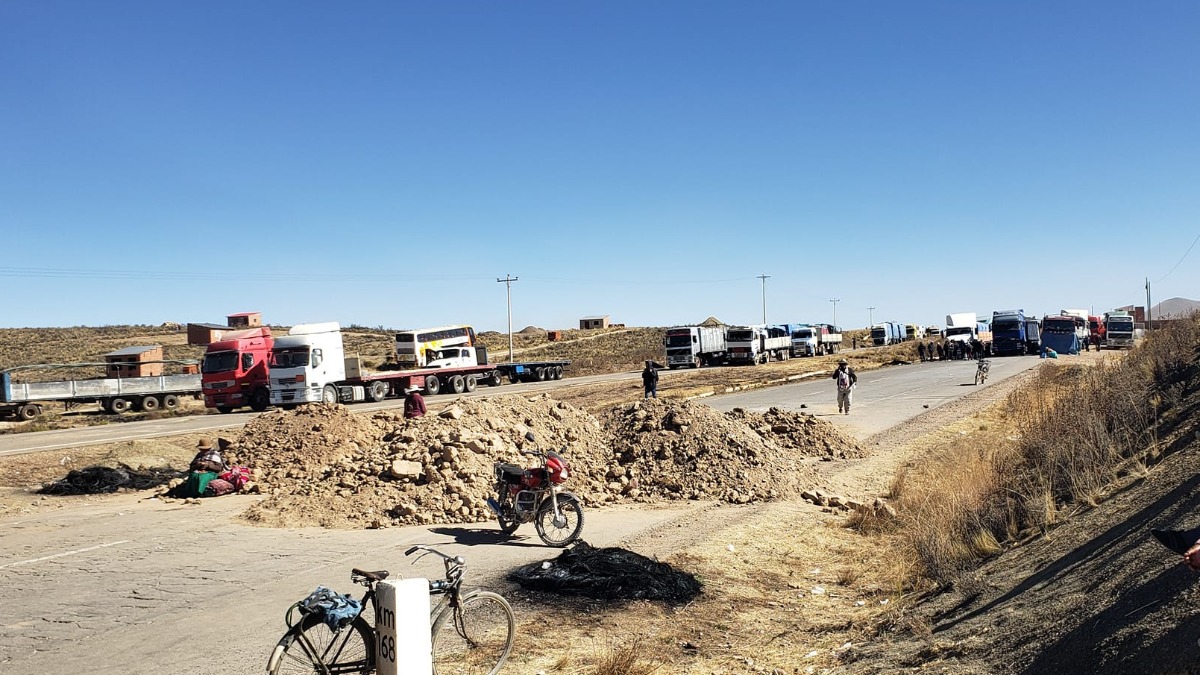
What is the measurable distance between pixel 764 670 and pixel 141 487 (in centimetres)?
1463

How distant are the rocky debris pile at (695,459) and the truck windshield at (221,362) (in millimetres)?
23221

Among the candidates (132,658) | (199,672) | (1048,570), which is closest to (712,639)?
(1048,570)

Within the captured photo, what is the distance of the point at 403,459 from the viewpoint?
1370cm

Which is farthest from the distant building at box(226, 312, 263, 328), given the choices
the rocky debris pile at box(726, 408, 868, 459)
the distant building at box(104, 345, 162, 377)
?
the rocky debris pile at box(726, 408, 868, 459)

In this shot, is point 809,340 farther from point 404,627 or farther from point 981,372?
point 404,627

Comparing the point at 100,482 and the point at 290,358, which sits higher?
the point at 290,358

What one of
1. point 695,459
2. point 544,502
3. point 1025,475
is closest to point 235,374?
point 695,459

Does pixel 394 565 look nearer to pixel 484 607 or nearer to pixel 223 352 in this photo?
pixel 484 607

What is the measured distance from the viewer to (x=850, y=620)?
7891mm

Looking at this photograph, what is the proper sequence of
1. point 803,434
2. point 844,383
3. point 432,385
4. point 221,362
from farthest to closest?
1. point 432,385
2. point 221,362
3. point 844,383
4. point 803,434

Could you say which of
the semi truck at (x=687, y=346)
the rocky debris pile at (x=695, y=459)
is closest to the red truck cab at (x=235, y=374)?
the rocky debris pile at (x=695, y=459)

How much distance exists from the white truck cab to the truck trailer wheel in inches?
298

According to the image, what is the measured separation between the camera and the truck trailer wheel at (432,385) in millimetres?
43656

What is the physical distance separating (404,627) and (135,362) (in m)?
43.9
